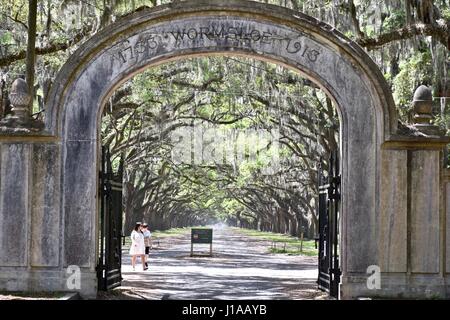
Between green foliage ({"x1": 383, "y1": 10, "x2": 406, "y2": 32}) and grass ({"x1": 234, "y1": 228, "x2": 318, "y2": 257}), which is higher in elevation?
green foliage ({"x1": 383, "y1": 10, "x2": 406, "y2": 32})

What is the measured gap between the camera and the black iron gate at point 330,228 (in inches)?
532

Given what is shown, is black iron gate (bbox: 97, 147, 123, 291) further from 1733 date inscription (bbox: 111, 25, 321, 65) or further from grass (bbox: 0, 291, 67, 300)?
1733 date inscription (bbox: 111, 25, 321, 65)

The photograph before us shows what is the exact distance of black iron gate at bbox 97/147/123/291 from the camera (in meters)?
13.5

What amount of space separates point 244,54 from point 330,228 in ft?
11.0

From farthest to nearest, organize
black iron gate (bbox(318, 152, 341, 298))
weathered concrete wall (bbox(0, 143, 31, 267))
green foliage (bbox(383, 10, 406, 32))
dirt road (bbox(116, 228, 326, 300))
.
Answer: green foliage (bbox(383, 10, 406, 32)) < dirt road (bbox(116, 228, 326, 300)) < black iron gate (bbox(318, 152, 341, 298)) < weathered concrete wall (bbox(0, 143, 31, 267))

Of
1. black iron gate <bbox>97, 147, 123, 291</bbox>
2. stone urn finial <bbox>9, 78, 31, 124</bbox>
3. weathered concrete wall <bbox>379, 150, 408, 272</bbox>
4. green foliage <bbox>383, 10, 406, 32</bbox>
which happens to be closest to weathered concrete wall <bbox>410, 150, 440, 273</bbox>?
weathered concrete wall <bbox>379, 150, 408, 272</bbox>

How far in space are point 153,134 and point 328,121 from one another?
11761 millimetres

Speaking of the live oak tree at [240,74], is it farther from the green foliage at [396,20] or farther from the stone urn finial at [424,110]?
the stone urn finial at [424,110]

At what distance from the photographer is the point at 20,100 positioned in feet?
42.8

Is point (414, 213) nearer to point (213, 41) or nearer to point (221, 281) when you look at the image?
point (213, 41)

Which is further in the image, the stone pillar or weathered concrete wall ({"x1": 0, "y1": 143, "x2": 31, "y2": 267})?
weathered concrete wall ({"x1": 0, "y1": 143, "x2": 31, "y2": 267})

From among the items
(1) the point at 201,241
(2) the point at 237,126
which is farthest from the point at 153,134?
(1) the point at 201,241

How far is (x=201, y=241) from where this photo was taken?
30656mm

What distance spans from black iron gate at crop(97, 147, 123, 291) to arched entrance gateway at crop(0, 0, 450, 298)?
0.59 metres
